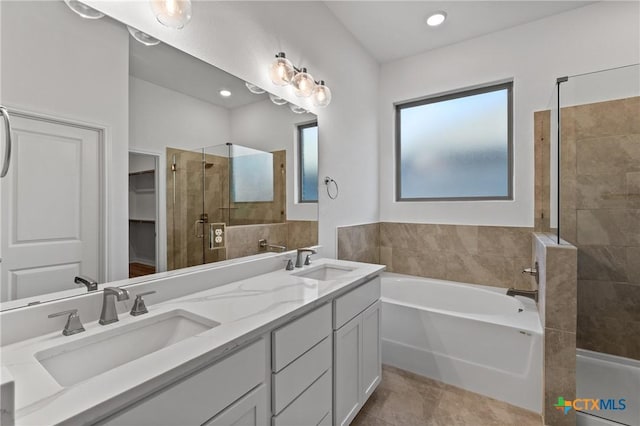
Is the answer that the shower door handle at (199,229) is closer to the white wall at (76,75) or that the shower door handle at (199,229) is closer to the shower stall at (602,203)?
the white wall at (76,75)

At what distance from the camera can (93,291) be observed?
1.00 metres

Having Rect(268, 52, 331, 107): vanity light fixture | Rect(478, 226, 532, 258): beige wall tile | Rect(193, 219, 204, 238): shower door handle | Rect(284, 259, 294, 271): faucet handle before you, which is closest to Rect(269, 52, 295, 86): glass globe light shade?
Rect(268, 52, 331, 107): vanity light fixture

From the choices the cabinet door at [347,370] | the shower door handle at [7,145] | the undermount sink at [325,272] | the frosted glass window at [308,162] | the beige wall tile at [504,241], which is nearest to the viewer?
the shower door handle at [7,145]

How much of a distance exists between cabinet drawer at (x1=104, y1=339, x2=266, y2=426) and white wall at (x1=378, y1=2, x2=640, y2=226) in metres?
2.53

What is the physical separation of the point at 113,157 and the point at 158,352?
750 millimetres

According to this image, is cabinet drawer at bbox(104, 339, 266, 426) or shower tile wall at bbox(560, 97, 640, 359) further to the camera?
shower tile wall at bbox(560, 97, 640, 359)

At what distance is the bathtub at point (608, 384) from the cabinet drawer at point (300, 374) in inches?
63.4

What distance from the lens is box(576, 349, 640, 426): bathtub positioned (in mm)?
1638

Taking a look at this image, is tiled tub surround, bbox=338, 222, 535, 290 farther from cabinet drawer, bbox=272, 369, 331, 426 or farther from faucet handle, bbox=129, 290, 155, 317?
faucet handle, bbox=129, 290, 155, 317

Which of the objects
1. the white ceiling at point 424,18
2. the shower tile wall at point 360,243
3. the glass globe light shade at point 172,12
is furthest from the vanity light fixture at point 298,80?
the shower tile wall at point 360,243

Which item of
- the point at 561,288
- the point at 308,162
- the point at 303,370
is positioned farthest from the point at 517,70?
the point at 303,370

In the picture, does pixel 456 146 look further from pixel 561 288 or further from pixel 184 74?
pixel 184 74

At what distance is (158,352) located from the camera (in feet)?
2.53

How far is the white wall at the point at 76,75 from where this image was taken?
87 cm
